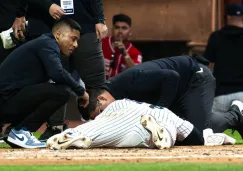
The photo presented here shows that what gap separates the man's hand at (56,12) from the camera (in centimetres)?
1207

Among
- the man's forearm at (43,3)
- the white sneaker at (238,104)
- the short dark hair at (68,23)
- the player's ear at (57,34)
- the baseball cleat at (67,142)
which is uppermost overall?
the man's forearm at (43,3)

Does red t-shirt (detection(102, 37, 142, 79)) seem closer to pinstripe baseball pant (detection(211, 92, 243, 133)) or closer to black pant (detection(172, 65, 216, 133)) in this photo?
pinstripe baseball pant (detection(211, 92, 243, 133))

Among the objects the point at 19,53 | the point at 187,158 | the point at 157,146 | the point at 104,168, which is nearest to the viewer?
the point at 104,168

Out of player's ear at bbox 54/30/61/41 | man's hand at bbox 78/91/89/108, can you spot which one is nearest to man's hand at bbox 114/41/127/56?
man's hand at bbox 78/91/89/108

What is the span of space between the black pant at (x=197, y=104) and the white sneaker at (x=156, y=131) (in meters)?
1.11

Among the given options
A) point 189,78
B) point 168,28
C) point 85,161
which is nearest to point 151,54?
point 168,28

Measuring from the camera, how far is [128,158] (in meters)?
9.66

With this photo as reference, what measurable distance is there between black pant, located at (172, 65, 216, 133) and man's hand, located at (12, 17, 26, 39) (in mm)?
1704

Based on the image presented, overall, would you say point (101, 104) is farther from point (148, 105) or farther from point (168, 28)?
point (168, 28)

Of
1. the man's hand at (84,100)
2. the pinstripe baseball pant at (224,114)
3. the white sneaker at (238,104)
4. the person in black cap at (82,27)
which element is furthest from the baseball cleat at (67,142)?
the white sneaker at (238,104)

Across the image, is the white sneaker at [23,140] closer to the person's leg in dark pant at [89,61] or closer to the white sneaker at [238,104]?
the person's leg in dark pant at [89,61]

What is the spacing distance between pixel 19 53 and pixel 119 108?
3.92 feet

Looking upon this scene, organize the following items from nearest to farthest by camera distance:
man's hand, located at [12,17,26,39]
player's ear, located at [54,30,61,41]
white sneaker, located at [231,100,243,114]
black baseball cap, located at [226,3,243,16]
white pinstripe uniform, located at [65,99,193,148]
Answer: white pinstripe uniform, located at [65,99,193,148]
player's ear, located at [54,30,61,41]
man's hand, located at [12,17,26,39]
white sneaker, located at [231,100,243,114]
black baseball cap, located at [226,3,243,16]

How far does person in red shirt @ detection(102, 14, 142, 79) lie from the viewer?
15672mm
